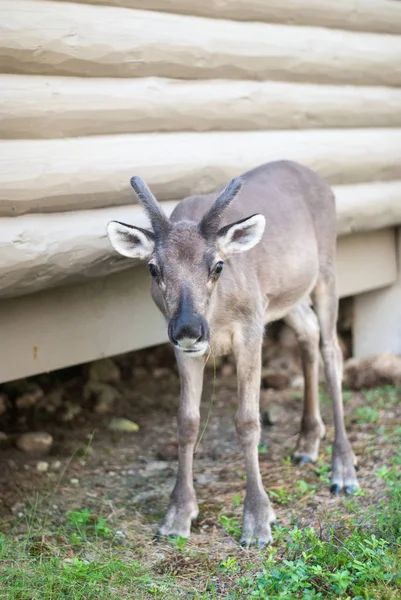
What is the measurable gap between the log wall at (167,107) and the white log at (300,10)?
0.01 meters

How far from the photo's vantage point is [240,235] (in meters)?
5.22

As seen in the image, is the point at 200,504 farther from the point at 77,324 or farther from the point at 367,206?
the point at 367,206

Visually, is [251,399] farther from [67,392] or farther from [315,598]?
[67,392]

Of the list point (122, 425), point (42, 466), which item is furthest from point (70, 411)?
point (42, 466)

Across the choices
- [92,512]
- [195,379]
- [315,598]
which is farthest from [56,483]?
[315,598]

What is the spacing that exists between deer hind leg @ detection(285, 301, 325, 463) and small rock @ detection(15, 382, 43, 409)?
8.20ft

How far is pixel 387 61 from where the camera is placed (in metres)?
8.17

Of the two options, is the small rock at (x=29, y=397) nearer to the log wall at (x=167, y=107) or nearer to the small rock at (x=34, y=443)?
the small rock at (x=34, y=443)

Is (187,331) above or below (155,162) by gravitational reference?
below

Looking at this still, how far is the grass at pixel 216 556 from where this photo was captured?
170 inches

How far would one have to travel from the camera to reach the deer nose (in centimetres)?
470

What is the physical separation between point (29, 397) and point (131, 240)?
322 centimetres

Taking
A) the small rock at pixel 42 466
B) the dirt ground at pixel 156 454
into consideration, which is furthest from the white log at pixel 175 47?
the small rock at pixel 42 466

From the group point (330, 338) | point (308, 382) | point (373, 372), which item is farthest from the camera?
point (373, 372)
